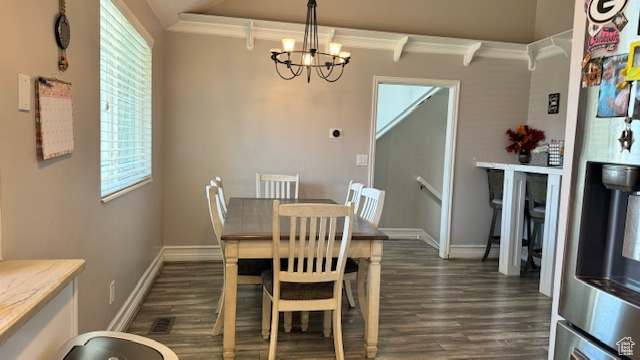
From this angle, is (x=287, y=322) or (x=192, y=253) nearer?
(x=287, y=322)

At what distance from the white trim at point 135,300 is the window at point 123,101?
0.76 meters

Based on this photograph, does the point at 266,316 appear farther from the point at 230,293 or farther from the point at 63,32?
the point at 63,32

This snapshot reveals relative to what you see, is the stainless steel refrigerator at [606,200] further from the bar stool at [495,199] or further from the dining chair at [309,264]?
the bar stool at [495,199]

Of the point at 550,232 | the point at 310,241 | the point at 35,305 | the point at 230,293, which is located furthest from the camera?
the point at 550,232

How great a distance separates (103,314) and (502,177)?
3844 millimetres

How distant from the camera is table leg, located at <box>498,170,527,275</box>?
13.4 feet

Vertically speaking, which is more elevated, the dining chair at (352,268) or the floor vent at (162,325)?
the dining chair at (352,268)

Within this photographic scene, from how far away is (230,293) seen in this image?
7.47ft

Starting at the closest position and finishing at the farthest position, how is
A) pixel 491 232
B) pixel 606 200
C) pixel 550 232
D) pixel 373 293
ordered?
pixel 606 200 → pixel 373 293 → pixel 550 232 → pixel 491 232

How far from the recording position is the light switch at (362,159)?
4500 millimetres

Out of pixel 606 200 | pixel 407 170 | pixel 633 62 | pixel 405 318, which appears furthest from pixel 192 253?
pixel 633 62

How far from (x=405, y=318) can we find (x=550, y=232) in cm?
158

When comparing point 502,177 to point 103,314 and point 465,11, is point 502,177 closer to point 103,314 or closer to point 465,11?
point 465,11

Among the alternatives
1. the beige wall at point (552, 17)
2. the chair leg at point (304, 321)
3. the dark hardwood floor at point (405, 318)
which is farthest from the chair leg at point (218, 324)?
the beige wall at point (552, 17)
